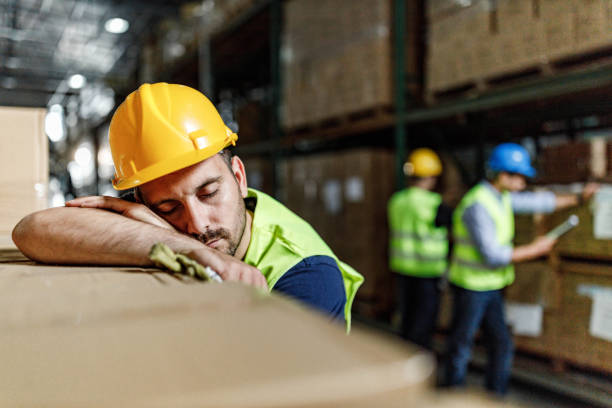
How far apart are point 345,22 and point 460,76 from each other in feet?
5.21

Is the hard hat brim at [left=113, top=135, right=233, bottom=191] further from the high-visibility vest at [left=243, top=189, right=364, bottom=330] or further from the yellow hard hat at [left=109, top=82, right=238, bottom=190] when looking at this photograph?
the high-visibility vest at [left=243, top=189, right=364, bottom=330]

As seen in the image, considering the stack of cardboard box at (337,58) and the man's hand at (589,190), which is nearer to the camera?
the man's hand at (589,190)

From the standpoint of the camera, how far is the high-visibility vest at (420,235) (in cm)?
436

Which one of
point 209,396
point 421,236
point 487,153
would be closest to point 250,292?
point 209,396

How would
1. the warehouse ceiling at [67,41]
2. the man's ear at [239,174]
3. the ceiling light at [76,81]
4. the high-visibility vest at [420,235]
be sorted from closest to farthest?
the man's ear at [239,174] < the high-visibility vest at [420,235] < the warehouse ceiling at [67,41] < the ceiling light at [76,81]

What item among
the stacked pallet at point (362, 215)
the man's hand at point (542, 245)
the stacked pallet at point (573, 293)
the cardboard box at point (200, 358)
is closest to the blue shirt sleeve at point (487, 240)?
the man's hand at point (542, 245)

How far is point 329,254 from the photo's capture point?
1336mm

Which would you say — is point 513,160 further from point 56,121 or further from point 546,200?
point 56,121

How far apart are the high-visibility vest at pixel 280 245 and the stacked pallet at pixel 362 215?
140 inches

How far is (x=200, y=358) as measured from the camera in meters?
0.34

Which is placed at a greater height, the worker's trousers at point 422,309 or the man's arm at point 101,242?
the man's arm at point 101,242

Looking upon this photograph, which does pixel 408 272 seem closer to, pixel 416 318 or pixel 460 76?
pixel 416 318

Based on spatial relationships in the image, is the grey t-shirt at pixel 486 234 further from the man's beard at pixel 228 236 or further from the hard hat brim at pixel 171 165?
the hard hat brim at pixel 171 165

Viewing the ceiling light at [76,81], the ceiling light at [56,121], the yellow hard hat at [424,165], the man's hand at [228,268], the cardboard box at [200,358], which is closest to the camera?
the cardboard box at [200,358]
